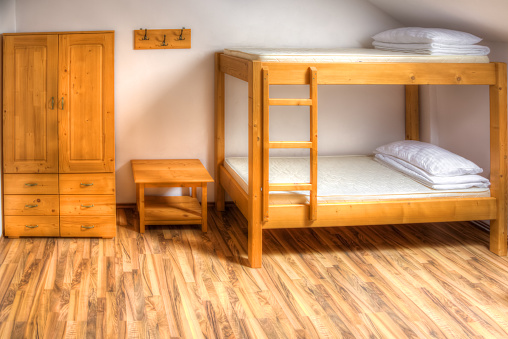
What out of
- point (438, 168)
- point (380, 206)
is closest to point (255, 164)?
point (380, 206)

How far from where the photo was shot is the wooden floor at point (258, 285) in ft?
9.25

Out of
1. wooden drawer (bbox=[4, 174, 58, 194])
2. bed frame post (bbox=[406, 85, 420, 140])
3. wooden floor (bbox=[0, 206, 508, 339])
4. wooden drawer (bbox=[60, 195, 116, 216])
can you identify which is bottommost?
wooden floor (bbox=[0, 206, 508, 339])

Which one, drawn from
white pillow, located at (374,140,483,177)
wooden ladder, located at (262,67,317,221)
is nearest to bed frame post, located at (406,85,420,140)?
white pillow, located at (374,140,483,177)

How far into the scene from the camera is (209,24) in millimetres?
4938

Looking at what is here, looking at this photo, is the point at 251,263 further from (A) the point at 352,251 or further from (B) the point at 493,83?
(B) the point at 493,83

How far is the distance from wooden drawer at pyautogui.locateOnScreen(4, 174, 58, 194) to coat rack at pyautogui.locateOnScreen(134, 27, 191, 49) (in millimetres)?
1297

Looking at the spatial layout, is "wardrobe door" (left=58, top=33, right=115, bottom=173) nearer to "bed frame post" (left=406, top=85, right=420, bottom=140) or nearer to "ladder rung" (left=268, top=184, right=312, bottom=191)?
"ladder rung" (left=268, top=184, right=312, bottom=191)

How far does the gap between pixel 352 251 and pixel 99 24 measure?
2476 millimetres

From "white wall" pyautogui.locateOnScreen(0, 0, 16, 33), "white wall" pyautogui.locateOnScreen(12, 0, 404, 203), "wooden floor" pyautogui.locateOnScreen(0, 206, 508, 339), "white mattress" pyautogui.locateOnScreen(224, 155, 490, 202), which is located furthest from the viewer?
"white wall" pyautogui.locateOnScreen(12, 0, 404, 203)

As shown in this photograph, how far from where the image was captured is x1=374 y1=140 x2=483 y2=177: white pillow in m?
3.93

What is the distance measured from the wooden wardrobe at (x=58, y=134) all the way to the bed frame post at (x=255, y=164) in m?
1.02

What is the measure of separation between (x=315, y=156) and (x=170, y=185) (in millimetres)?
1138

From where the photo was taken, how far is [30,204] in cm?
412

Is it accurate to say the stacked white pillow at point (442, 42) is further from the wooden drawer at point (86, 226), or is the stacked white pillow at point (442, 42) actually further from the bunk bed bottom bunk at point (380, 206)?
the wooden drawer at point (86, 226)
